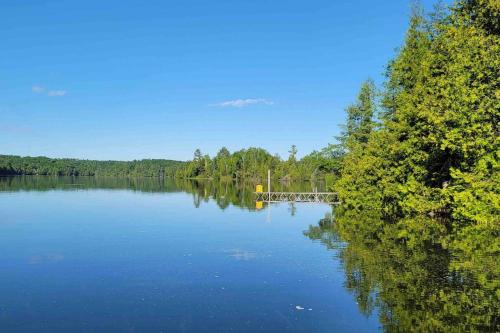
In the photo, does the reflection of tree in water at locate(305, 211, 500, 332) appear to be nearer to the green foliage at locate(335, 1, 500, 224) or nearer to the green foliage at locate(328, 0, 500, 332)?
the green foliage at locate(328, 0, 500, 332)

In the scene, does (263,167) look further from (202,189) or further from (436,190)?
(436,190)

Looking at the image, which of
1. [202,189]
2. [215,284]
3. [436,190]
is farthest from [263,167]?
[215,284]

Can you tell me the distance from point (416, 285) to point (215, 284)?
21.9 feet

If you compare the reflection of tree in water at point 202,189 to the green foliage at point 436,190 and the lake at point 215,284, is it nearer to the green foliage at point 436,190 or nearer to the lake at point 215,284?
the green foliage at point 436,190

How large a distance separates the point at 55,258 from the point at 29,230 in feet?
34.3

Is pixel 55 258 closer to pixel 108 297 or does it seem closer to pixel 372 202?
pixel 108 297

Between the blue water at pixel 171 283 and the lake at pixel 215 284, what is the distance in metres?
0.04

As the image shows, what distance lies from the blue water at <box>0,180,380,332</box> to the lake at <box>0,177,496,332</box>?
36 millimetres

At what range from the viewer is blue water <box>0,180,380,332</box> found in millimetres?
11172

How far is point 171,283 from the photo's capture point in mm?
15078

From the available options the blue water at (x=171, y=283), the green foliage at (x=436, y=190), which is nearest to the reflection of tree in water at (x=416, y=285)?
the green foliage at (x=436, y=190)

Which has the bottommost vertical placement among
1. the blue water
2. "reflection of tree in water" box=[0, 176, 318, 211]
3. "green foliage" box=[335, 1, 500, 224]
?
the blue water

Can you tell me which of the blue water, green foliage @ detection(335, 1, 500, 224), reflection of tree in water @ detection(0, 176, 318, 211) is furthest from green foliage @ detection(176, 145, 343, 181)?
the blue water

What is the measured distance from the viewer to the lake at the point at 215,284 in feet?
36.7
